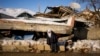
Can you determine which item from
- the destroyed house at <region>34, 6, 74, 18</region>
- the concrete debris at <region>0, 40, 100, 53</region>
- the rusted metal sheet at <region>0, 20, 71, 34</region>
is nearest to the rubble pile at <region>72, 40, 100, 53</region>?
the concrete debris at <region>0, 40, 100, 53</region>

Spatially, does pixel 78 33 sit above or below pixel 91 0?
below

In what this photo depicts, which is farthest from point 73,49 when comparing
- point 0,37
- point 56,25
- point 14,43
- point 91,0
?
point 91,0

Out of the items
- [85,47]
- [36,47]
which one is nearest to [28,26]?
[36,47]

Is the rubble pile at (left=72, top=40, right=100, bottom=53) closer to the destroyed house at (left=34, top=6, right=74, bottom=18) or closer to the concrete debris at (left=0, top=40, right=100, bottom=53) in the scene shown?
the concrete debris at (left=0, top=40, right=100, bottom=53)


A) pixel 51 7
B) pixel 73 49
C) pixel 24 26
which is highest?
pixel 51 7

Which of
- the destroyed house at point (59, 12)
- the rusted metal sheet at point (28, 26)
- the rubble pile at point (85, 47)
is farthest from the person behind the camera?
the destroyed house at point (59, 12)

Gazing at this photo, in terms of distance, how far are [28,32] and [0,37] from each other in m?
2.16

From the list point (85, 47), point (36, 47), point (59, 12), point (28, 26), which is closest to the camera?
point (36, 47)

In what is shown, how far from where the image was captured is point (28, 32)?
15.8 metres

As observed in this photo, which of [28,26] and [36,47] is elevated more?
[28,26]

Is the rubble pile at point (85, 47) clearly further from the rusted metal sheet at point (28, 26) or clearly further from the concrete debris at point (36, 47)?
the rusted metal sheet at point (28, 26)

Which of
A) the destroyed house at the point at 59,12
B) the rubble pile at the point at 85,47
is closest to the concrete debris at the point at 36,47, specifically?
the rubble pile at the point at 85,47

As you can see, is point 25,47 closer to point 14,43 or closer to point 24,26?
point 14,43

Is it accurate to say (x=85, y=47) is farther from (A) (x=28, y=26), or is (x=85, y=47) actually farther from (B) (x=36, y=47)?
(A) (x=28, y=26)
